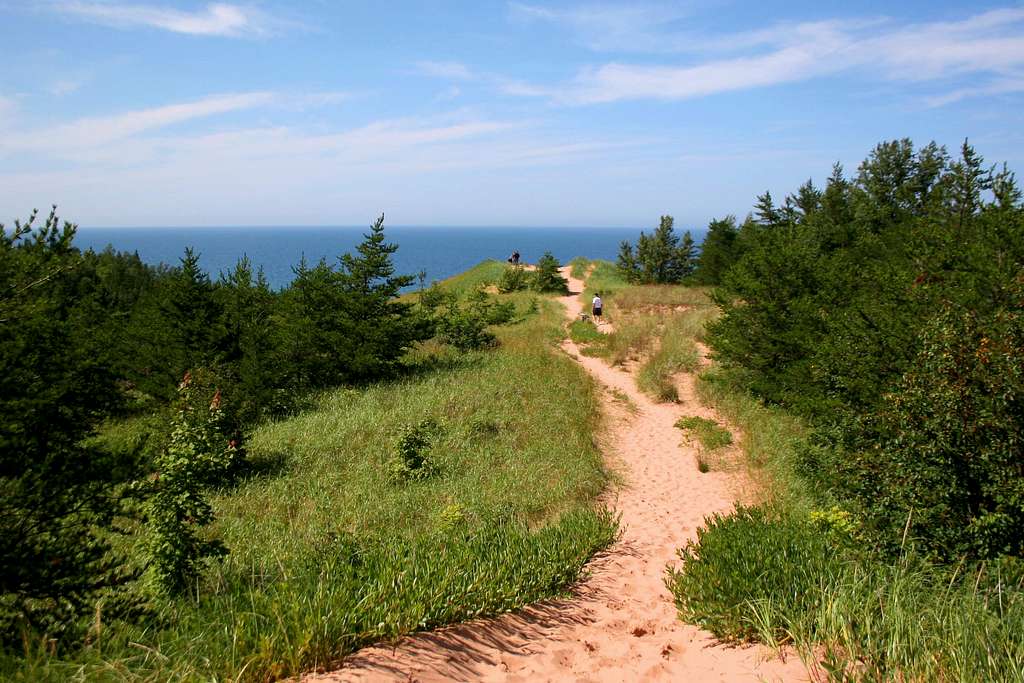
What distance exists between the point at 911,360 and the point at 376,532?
9.06 meters

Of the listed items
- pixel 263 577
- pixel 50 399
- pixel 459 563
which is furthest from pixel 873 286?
pixel 50 399

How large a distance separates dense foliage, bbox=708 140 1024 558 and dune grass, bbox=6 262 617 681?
3911mm

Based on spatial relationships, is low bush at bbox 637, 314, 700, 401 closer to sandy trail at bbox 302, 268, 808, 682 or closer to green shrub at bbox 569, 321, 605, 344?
green shrub at bbox 569, 321, 605, 344

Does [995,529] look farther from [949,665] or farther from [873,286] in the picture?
[873,286]

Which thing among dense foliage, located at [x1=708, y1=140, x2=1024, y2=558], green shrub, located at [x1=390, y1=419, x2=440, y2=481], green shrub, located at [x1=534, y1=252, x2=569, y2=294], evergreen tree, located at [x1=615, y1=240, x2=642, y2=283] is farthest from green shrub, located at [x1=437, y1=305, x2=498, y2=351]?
evergreen tree, located at [x1=615, y1=240, x2=642, y2=283]

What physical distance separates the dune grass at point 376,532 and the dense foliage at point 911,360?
3911 millimetres

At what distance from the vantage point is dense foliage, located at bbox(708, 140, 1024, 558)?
578 cm

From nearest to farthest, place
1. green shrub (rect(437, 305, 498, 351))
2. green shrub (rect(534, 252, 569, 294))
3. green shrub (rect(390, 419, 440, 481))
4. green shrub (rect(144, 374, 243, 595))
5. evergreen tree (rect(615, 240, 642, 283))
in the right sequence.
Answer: green shrub (rect(144, 374, 243, 595))
green shrub (rect(390, 419, 440, 481))
green shrub (rect(437, 305, 498, 351))
green shrub (rect(534, 252, 569, 294))
evergreen tree (rect(615, 240, 642, 283))

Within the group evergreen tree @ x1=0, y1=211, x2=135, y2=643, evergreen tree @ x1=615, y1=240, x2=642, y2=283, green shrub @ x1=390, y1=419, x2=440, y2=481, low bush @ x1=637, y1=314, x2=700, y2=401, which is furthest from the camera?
evergreen tree @ x1=615, y1=240, x2=642, y2=283

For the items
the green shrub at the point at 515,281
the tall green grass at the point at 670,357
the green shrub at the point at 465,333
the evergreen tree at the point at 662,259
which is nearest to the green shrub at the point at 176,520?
the tall green grass at the point at 670,357

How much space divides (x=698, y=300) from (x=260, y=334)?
74.6ft

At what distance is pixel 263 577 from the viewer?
5.46m

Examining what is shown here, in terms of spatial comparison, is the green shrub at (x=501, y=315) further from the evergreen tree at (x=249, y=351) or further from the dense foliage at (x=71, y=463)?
the dense foliage at (x=71, y=463)

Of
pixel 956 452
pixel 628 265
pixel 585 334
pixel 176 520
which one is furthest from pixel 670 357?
pixel 628 265
